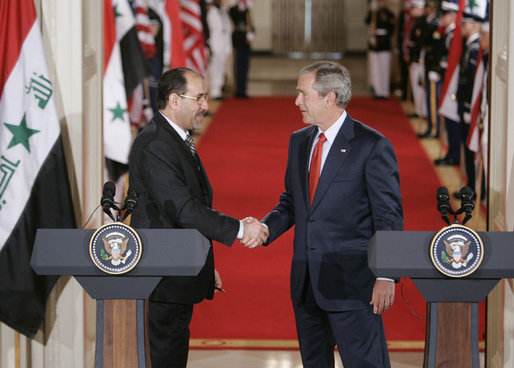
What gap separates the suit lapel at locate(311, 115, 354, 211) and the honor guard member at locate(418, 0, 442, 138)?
7701mm

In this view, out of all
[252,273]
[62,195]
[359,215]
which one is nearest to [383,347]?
Result: [359,215]

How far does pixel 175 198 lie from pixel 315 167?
0.65m

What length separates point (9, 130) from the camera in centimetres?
415

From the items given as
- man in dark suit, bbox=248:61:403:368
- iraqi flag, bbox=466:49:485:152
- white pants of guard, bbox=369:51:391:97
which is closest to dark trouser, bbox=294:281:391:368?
man in dark suit, bbox=248:61:403:368

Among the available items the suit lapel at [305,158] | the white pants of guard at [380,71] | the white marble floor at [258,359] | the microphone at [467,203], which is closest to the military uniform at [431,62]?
the white pants of guard at [380,71]

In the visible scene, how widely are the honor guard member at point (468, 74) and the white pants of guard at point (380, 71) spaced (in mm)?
7547

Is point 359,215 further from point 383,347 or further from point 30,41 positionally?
point 30,41

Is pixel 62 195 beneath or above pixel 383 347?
above

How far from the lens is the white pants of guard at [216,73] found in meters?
16.2

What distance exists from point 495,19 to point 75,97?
216cm

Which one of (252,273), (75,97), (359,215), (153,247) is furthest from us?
(252,273)

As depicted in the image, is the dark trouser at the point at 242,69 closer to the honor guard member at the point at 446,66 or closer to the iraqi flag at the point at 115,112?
the honor guard member at the point at 446,66

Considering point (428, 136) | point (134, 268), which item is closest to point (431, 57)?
point (428, 136)

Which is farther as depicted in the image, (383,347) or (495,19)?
(495,19)
